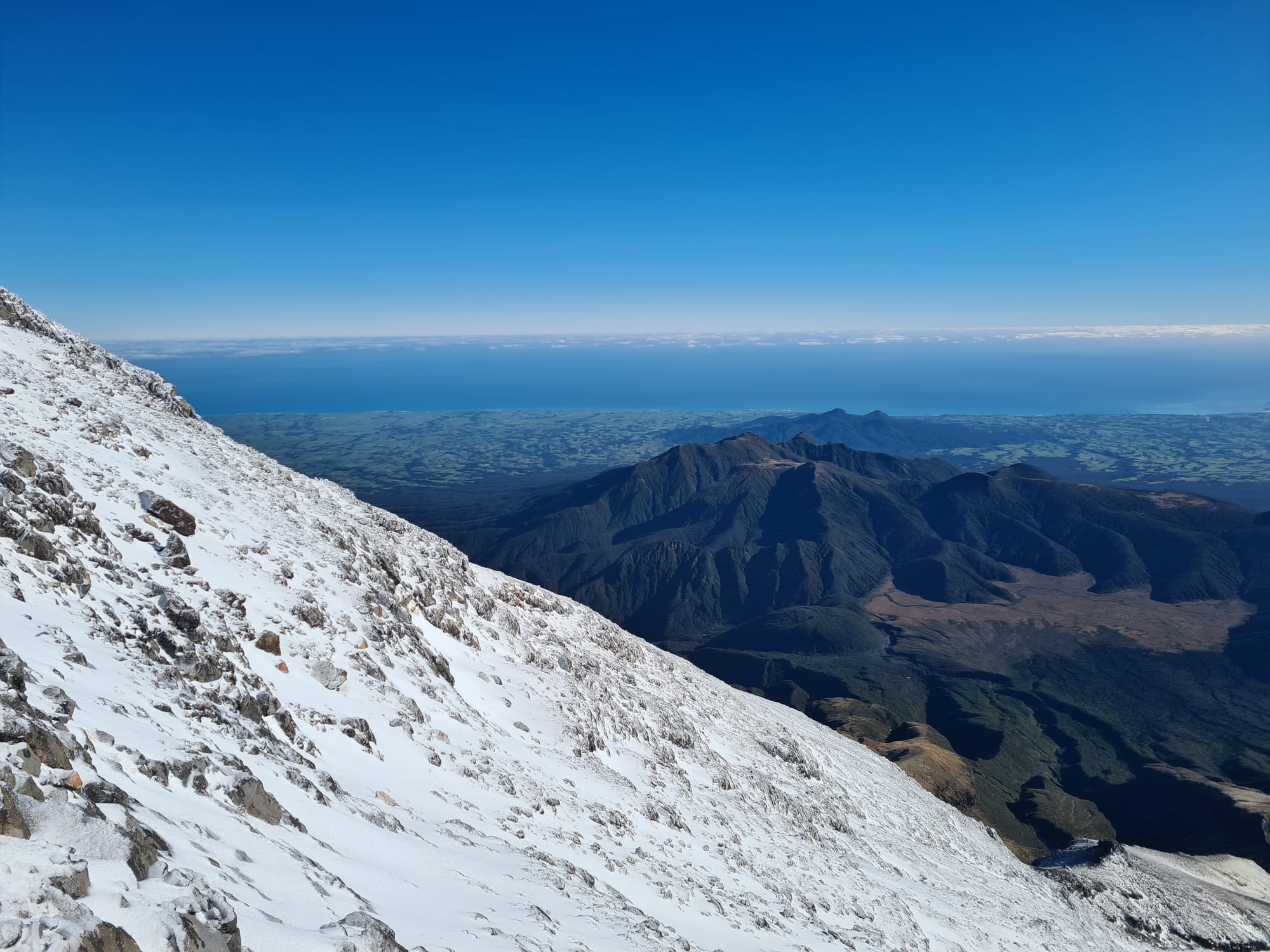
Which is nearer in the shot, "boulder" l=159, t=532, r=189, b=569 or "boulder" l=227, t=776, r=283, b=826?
"boulder" l=227, t=776, r=283, b=826

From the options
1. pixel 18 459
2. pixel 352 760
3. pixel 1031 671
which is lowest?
pixel 1031 671

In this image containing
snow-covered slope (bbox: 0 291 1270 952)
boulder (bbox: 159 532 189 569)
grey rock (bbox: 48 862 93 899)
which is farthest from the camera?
boulder (bbox: 159 532 189 569)

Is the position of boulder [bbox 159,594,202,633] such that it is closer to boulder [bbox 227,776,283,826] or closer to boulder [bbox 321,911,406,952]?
boulder [bbox 227,776,283,826]

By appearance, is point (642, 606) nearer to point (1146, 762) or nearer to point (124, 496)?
point (1146, 762)

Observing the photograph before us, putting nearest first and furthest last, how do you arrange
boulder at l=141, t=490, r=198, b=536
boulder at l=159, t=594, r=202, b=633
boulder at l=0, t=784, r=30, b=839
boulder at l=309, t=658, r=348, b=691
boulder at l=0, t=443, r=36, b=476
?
1. boulder at l=0, t=784, r=30, b=839
2. boulder at l=159, t=594, r=202, b=633
3. boulder at l=0, t=443, r=36, b=476
4. boulder at l=309, t=658, r=348, b=691
5. boulder at l=141, t=490, r=198, b=536

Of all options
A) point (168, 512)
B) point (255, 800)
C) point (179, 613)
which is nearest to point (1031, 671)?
point (168, 512)

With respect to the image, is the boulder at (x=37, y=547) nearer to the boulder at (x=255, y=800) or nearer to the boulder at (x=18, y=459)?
→ the boulder at (x=18, y=459)

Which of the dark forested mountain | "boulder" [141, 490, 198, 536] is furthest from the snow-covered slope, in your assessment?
the dark forested mountain

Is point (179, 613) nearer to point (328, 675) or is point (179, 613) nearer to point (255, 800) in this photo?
point (328, 675)

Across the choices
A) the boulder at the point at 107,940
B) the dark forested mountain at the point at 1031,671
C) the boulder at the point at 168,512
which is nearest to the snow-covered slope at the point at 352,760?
the boulder at the point at 107,940
